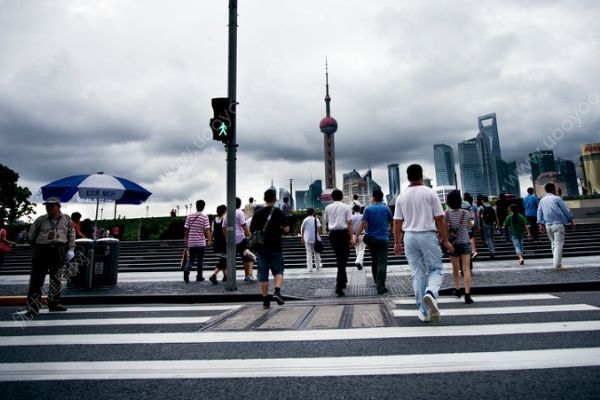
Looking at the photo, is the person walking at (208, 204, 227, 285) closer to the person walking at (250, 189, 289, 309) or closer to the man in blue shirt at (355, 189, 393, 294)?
the person walking at (250, 189, 289, 309)

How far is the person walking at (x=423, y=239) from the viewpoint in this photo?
445 cm

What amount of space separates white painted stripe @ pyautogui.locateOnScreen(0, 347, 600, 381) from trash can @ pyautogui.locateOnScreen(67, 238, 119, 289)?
5.31 metres

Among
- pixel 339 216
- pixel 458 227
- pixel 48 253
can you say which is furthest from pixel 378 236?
pixel 48 253

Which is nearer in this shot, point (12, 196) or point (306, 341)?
point (306, 341)

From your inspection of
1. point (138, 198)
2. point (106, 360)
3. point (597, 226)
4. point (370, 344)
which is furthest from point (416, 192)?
point (597, 226)

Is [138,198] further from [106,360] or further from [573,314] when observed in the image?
[573,314]

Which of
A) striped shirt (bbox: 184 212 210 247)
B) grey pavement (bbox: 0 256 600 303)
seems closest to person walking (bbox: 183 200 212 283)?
striped shirt (bbox: 184 212 210 247)

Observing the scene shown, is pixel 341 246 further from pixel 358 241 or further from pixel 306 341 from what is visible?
pixel 306 341

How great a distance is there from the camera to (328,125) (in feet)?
456

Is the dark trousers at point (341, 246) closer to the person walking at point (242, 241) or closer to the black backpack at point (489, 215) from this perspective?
the person walking at point (242, 241)

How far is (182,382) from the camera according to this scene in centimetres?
279

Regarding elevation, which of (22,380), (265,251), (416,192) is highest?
(416,192)

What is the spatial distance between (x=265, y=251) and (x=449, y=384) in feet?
12.7

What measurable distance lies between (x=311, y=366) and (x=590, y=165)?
14104cm
